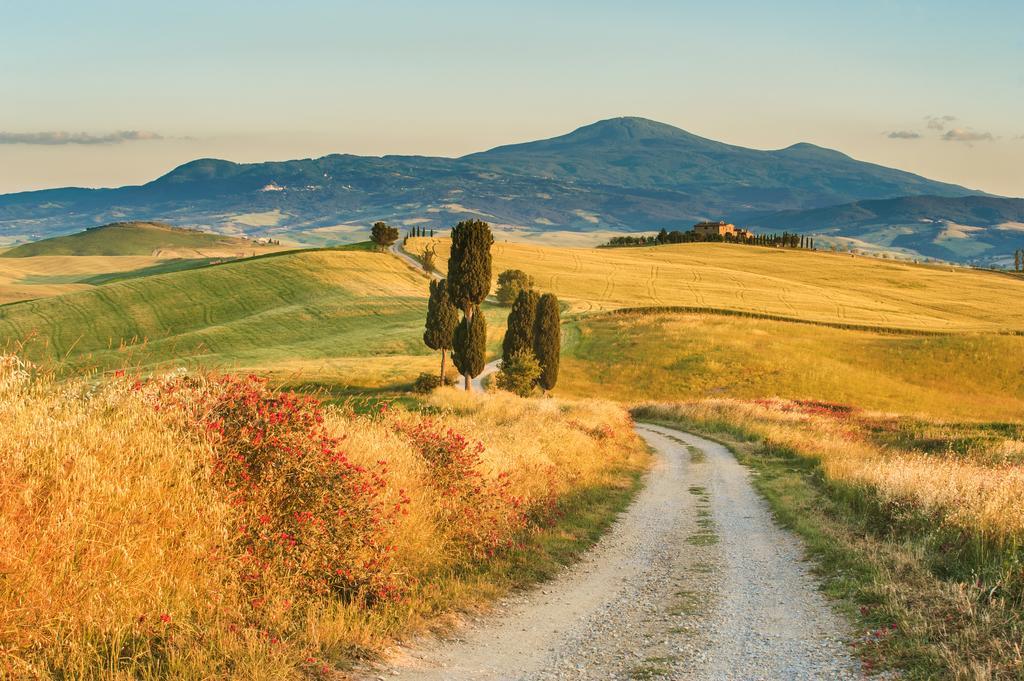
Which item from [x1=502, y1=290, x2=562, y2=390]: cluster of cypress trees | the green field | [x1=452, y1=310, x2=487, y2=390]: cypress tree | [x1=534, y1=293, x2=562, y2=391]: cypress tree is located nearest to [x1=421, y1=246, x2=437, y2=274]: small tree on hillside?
the green field

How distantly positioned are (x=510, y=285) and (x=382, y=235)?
46220 mm

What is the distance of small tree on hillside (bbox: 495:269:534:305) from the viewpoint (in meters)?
99.8

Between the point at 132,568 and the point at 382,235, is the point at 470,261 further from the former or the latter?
the point at 382,235

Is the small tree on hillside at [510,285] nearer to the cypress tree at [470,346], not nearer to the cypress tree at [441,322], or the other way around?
the cypress tree at [441,322]

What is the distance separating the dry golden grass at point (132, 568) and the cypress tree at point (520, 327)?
49.9m

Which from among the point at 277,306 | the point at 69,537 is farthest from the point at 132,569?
the point at 277,306

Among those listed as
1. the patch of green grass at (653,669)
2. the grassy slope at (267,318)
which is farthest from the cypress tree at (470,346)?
the patch of green grass at (653,669)

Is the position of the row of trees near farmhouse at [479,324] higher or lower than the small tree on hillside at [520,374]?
higher

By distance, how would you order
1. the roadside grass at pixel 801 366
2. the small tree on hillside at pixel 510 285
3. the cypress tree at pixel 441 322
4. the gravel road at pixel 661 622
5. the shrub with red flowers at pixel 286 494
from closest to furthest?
the gravel road at pixel 661 622 < the shrub with red flowers at pixel 286 494 < the cypress tree at pixel 441 322 < the roadside grass at pixel 801 366 < the small tree on hillside at pixel 510 285

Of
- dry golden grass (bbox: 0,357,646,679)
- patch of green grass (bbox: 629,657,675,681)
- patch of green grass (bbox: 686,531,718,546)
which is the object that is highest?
dry golden grass (bbox: 0,357,646,679)

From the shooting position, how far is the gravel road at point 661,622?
9227mm

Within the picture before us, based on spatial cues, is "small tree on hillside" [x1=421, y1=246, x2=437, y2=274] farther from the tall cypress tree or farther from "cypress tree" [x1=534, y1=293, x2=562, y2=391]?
the tall cypress tree

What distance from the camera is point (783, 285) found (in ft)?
416

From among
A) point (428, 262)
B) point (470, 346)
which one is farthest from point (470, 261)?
point (428, 262)
